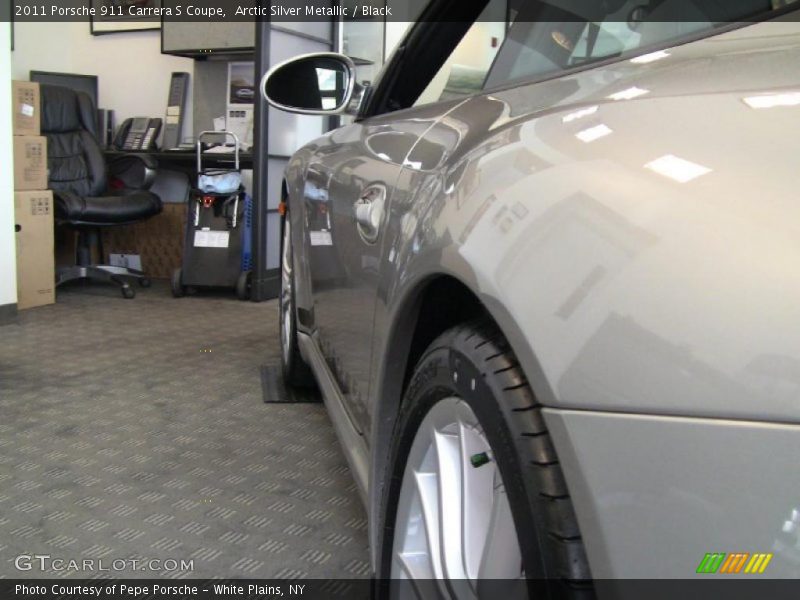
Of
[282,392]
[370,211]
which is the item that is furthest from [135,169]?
[370,211]

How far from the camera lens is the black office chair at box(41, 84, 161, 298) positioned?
5523 mm

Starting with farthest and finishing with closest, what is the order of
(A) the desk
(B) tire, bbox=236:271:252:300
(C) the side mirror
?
(A) the desk < (B) tire, bbox=236:271:252:300 < (C) the side mirror

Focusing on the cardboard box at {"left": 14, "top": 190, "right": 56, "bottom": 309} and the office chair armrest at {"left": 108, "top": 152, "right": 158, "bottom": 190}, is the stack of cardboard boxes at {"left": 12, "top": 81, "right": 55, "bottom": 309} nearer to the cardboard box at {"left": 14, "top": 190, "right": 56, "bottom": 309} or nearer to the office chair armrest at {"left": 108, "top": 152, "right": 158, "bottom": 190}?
the cardboard box at {"left": 14, "top": 190, "right": 56, "bottom": 309}

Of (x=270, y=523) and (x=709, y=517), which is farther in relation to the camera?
(x=270, y=523)

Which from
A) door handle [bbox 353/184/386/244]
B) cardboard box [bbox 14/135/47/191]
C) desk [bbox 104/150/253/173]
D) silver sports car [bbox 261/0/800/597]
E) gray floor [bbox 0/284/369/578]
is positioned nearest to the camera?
silver sports car [bbox 261/0/800/597]

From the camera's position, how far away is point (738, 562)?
0.54 metres

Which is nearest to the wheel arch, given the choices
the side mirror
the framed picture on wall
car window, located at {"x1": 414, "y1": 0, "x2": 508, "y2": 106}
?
car window, located at {"x1": 414, "y1": 0, "x2": 508, "y2": 106}

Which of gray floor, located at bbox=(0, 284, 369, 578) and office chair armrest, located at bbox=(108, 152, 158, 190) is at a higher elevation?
office chair armrest, located at bbox=(108, 152, 158, 190)

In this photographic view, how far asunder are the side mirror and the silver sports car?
955mm

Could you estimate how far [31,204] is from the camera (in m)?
4.88

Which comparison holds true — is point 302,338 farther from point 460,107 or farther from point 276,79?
point 460,107

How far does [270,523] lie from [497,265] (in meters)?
1.39

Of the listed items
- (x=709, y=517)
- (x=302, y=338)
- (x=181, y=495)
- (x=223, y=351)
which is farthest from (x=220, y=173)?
(x=709, y=517)

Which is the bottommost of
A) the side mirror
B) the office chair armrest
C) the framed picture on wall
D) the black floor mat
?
the black floor mat
